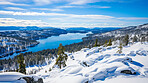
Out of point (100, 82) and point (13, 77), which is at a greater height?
point (13, 77)

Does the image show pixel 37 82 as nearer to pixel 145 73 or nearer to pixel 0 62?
pixel 145 73

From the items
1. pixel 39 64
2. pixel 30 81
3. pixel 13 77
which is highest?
pixel 13 77

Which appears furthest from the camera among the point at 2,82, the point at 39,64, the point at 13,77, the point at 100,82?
the point at 39,64

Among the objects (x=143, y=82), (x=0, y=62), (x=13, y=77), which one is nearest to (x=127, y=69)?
(x=143, y=82)

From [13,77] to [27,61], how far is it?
295ft

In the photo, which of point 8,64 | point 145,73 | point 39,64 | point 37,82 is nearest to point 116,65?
point 145,73

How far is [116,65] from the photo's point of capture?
17.3 m

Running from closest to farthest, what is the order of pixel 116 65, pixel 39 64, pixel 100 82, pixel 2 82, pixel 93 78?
1. pixel 2 82
2. pixel 100 82
3. pixel 93 78
4. pixel 116 65
5. pixel 39 64

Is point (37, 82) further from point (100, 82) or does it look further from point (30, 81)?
point (100, 82)

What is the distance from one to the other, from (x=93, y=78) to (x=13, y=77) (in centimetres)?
1191

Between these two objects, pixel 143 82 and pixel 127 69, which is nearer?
pixel 143 82

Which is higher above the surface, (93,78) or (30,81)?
(30,81)

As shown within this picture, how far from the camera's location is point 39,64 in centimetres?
9456

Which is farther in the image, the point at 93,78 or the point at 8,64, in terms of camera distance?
the point at 8,64
